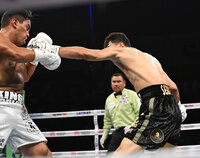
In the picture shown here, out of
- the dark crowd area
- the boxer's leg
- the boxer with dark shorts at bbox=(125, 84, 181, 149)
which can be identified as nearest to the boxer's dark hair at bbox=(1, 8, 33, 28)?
the boxer's leg

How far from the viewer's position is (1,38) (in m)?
1.93

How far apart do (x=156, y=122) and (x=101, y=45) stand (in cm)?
694

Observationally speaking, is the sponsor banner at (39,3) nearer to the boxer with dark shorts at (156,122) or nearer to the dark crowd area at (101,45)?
the boxer with dark shorts at (156,122)

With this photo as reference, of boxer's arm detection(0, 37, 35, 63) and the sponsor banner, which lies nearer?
the sponsor banner

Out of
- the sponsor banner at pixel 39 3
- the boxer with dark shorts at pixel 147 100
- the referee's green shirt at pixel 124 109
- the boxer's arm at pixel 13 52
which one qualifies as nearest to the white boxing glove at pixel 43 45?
the boxer with dark shorts at pixel 147 100

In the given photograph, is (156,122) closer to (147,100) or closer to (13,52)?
(147,100)

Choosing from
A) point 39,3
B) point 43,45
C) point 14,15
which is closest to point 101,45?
point 14,15

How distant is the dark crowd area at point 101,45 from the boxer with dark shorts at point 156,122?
6.08 metres

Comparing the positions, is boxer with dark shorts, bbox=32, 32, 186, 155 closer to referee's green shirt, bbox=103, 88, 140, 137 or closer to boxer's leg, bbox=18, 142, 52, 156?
boxer's leg, bbox=18, 142, 52, 156

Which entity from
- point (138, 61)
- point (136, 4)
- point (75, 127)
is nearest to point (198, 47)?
point (136, 4)

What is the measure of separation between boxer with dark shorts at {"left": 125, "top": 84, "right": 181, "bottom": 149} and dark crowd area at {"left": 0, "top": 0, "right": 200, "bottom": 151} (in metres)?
6.08

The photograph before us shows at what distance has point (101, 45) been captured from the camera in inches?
344

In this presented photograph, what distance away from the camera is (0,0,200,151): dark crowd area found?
27.5ft

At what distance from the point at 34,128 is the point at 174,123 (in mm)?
955
